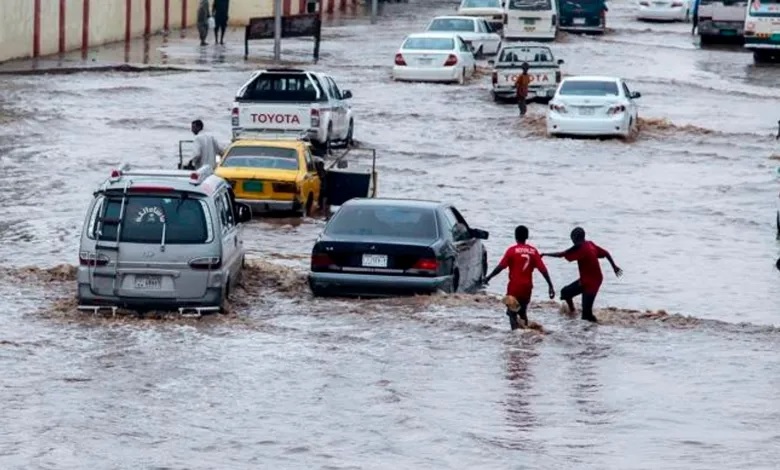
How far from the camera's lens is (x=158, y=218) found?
2241cm

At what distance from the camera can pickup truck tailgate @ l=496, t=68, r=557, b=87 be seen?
168 feet

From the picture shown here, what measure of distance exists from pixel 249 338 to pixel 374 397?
3051 mm

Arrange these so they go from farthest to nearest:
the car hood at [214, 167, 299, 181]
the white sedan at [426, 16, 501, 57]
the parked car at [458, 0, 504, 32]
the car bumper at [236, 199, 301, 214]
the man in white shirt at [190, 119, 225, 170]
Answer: the parked car at [458, 0, 504, 32] → the white sedan at [426, 16, 501, 57] → the man in white shirt at [190, 119, 225, 170] → the car bumper at [236, 199, 301, 214] → the car hood at [214, 167, 299, 181]

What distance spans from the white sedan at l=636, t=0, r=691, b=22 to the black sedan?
61.0 m

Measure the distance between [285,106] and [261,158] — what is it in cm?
673

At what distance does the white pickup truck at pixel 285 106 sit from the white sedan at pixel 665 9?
152 feet

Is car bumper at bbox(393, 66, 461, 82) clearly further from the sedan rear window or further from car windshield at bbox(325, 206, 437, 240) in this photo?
car windshield at bbox(325, 206, 437, 240)

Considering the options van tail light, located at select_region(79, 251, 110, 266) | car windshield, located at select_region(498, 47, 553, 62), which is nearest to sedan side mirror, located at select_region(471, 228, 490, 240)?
van tail light, located at select_region(79, 251, 110, 266)

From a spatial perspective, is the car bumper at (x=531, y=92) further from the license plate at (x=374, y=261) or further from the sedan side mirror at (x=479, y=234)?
the license plate at (x=374, y=261)

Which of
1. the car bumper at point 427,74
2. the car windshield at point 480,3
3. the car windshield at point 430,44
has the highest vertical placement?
the car windshield at point 430,44

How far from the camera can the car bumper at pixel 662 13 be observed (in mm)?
84125

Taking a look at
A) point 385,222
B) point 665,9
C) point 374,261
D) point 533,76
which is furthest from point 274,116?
point 665,9

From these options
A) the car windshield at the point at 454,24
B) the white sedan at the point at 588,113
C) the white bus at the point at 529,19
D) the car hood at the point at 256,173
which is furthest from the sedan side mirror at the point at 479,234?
the white bus at the point at 529,19

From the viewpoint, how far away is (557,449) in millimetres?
17531
